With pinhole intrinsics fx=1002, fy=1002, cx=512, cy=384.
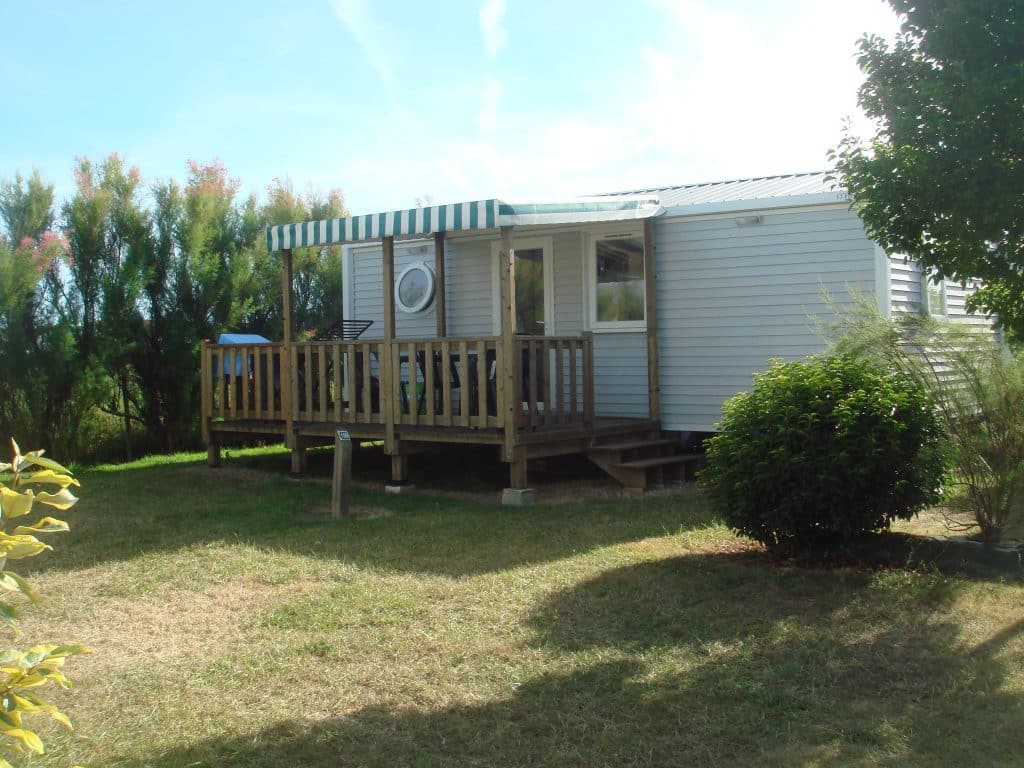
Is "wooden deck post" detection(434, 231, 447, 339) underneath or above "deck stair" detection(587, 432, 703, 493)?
above

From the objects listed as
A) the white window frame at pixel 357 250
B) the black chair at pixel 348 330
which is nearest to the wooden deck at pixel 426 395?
the black chair at pixel 348 330

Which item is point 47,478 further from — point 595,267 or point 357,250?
point 357,250

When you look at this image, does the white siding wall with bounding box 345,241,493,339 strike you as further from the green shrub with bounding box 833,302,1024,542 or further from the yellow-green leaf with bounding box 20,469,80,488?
the yellow-green leaf with bounding box 20,469,80,488

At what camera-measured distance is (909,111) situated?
197 inches

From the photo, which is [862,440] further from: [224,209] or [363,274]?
[224,209]

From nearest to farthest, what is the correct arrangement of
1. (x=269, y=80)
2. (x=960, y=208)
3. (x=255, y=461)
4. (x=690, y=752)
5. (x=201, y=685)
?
(x=690, y=752), (x=201, y=685), (x=960, y=208), (x=269, y=80), (x=255, y=461)

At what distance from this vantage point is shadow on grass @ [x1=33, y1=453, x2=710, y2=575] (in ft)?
22.5

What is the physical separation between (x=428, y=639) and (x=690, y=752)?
168 centimetres

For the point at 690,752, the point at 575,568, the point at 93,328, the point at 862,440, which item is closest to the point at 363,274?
the point at 93,328

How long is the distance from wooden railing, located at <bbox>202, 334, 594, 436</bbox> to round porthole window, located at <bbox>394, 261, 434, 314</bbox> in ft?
3.39

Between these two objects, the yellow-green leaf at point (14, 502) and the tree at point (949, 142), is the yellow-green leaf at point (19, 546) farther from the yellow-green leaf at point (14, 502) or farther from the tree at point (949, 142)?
the tree at point (949, 142)

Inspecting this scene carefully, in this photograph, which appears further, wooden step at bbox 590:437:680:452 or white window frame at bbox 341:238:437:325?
white window frame at bbox 341:238:437:325

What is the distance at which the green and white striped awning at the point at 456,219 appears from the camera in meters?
8.41

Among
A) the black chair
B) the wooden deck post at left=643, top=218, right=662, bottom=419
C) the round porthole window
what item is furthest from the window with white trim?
the black chair
